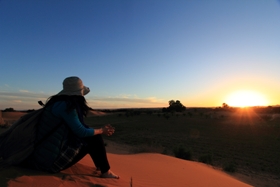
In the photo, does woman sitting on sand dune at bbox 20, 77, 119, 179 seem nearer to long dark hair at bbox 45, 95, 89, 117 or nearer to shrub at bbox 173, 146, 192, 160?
long dark hair at bbox 45, 95, 89, 117

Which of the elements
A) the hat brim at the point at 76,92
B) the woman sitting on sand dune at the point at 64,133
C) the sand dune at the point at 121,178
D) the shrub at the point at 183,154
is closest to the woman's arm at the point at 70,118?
the woman sitting on sand dune at the point at 64,133

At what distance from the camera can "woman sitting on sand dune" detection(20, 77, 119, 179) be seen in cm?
346

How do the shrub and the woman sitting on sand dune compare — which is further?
the shrub

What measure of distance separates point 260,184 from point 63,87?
7.46 meters

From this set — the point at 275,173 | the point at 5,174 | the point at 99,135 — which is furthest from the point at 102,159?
the point at 275,173

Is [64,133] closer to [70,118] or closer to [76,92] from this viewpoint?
[70,118]

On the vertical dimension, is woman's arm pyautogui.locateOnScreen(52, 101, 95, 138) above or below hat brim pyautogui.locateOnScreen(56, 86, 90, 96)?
below

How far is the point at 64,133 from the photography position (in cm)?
354

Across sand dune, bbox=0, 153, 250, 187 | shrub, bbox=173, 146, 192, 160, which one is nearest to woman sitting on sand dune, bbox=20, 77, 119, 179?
sand dune, bbox=0, 153, 250, 187

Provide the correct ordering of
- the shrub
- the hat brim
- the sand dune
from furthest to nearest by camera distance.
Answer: the shrub < the hat brim < the sand dune

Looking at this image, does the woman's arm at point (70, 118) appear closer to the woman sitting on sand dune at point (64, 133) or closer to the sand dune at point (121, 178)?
the woman sitting on sand dune at point (64, 133)

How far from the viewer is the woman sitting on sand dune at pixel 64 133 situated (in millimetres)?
3465

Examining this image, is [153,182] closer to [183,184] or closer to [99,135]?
[183,184]

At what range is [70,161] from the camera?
369cm
